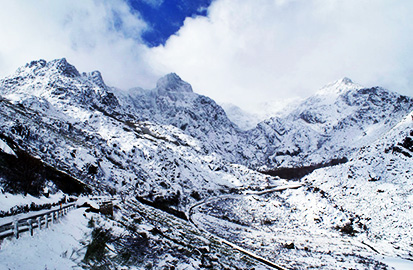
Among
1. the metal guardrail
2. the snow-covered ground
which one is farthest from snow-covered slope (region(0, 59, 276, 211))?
the snow-covered ground

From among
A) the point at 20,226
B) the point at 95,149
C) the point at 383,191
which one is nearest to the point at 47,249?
the point at 20,226

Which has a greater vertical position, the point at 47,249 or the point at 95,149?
the point at 95,149

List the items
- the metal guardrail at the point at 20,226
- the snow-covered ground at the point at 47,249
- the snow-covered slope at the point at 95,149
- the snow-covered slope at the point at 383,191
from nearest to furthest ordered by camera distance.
Result: the snow-covered ground at the point at 47,249 → the metal guardrail at the point at 20,226 → the snow-covered slope at the point at 383,191 → the snow-covered slope at the point at 95,149

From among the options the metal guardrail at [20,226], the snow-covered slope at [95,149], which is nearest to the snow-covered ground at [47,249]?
the metal guardrail at [20,226]

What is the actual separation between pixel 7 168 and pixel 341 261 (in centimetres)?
3382

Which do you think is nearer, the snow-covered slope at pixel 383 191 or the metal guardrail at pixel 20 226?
the metal guardrail at pixel 20 226

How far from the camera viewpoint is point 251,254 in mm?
25672

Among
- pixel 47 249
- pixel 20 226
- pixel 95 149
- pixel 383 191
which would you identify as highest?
pixel 383 191

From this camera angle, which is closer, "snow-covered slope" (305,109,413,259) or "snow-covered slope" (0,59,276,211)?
"snow-covered slope" (305,109,413,259)

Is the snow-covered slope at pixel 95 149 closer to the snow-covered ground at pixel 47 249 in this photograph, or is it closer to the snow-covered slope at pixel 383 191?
the snow-covered ground at pixel 47 249

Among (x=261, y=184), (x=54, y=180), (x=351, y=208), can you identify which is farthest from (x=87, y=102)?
(x=351, y=208)

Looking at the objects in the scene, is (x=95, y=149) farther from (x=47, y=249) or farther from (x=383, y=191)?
(x=383, y=191)

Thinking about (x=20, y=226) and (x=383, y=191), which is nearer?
(x=20, y=226)

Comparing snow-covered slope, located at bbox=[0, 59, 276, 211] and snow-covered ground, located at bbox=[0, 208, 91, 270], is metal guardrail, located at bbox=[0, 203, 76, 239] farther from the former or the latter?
snow-covered slope, located at bbox=[0, 59, 276, 211]
